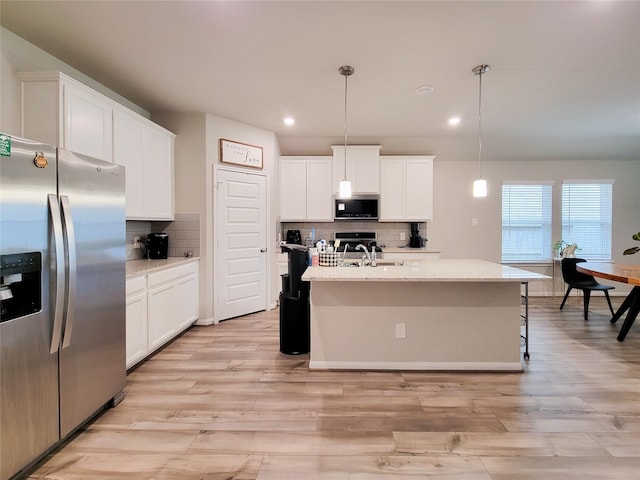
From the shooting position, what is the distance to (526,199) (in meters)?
5.61

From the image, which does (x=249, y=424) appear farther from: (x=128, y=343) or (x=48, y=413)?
(x=128, y=343)

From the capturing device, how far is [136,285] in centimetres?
272

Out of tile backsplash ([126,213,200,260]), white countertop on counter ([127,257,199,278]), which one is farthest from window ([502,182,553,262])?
white countertop on counter ([127,257,199,278])

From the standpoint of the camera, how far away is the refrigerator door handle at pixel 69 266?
1.72 m

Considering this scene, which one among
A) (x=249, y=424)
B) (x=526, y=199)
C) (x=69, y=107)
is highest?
(x=69, y=107)

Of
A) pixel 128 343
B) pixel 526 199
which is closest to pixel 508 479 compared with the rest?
pixel 128 343

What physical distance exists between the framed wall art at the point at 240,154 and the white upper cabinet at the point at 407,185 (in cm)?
201

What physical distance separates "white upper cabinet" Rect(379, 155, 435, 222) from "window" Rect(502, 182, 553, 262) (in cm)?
154

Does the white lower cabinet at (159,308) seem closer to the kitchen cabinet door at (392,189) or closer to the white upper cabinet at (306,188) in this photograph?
the white upper cabinet at (306,188)

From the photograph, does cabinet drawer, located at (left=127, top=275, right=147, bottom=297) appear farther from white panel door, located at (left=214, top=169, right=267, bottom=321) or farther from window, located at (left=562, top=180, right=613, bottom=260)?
window, located at (left=562, top=180, right=613, bottom=260)

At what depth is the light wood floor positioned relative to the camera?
65.4 inches

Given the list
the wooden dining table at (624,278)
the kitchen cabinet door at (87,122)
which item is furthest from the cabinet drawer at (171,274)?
the wooden dining table at (624,278)

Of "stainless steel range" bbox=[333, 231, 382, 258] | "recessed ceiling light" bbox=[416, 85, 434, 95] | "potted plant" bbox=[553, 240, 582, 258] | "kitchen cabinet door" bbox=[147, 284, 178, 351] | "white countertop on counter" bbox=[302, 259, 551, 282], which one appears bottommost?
"kitchen cabinet door" bbox=[147, 284, 178, 351]

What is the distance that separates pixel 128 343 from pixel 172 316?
72 cm
